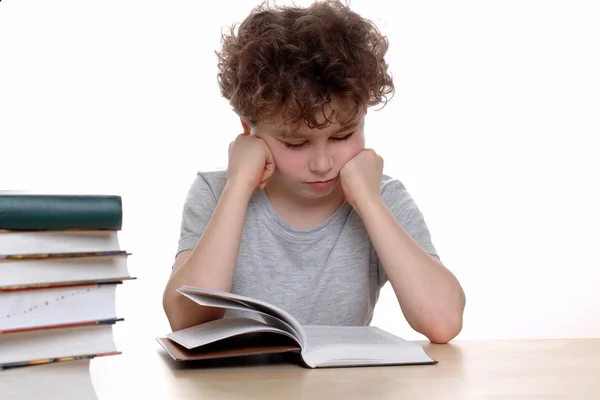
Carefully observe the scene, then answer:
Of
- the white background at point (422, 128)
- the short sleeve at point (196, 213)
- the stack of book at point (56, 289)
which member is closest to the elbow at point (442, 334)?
the short sleeve at point (196, 213)

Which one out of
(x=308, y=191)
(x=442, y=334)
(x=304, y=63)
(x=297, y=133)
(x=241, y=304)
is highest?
(x=304, y=63)

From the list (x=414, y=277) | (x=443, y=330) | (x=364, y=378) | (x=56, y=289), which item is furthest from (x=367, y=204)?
(x=56, y=289)

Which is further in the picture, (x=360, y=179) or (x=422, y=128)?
(x=422, y=128)

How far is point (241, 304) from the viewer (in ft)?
3.02

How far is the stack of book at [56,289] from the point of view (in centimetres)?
61

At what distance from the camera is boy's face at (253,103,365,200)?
125 cm

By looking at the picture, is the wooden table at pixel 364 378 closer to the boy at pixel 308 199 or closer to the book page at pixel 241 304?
the book page at pixel 241 304

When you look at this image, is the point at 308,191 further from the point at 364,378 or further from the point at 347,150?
the point at 364,378

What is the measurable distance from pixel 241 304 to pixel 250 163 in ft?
1.42

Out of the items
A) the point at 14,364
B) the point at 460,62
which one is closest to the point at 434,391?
the point at 14,364

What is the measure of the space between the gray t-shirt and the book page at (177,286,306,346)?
1.67 ft

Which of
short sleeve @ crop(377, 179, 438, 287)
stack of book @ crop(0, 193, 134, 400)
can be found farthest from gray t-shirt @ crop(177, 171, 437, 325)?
stack of book @ crop(0, 193, 134, 400)

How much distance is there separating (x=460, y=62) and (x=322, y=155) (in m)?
1.78

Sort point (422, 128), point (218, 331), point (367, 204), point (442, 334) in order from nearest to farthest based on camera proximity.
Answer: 1. point (218, 331)
2. point (442, 334)
3. point (367, 204)
4. point (422, 128)
